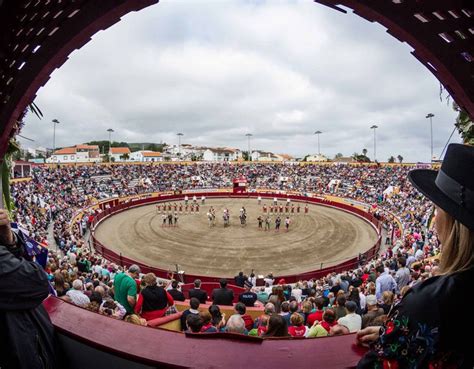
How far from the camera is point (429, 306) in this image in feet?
4.85

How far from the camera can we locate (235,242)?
24.8 m

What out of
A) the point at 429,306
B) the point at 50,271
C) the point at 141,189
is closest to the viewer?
the point at 429,306

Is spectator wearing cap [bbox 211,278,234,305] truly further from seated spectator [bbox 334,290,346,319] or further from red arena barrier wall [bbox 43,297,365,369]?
red arena barrier wall [bbox 43,297,365,369]

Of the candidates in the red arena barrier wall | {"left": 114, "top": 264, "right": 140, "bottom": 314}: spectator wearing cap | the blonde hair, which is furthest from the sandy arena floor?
the blonde hair

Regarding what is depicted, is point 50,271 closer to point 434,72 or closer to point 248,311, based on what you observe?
point 248,311

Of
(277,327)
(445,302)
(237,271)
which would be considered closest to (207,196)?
(237,271)

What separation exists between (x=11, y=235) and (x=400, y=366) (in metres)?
2.51

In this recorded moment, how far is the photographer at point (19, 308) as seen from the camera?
198cm

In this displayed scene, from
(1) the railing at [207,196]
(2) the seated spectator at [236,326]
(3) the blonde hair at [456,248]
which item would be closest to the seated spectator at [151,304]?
(2) the seated spectator at [236,326]

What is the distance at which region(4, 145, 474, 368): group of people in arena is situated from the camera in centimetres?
161

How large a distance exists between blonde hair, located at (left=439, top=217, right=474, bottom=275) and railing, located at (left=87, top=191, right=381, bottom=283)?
15636 millimetres

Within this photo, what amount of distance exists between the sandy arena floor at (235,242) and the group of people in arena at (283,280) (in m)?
2.59

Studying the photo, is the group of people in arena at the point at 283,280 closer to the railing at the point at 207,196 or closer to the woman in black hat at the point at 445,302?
the woman in black hat at the point at 445,302

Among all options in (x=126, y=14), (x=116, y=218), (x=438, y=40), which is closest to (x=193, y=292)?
(x=126, y=14)
